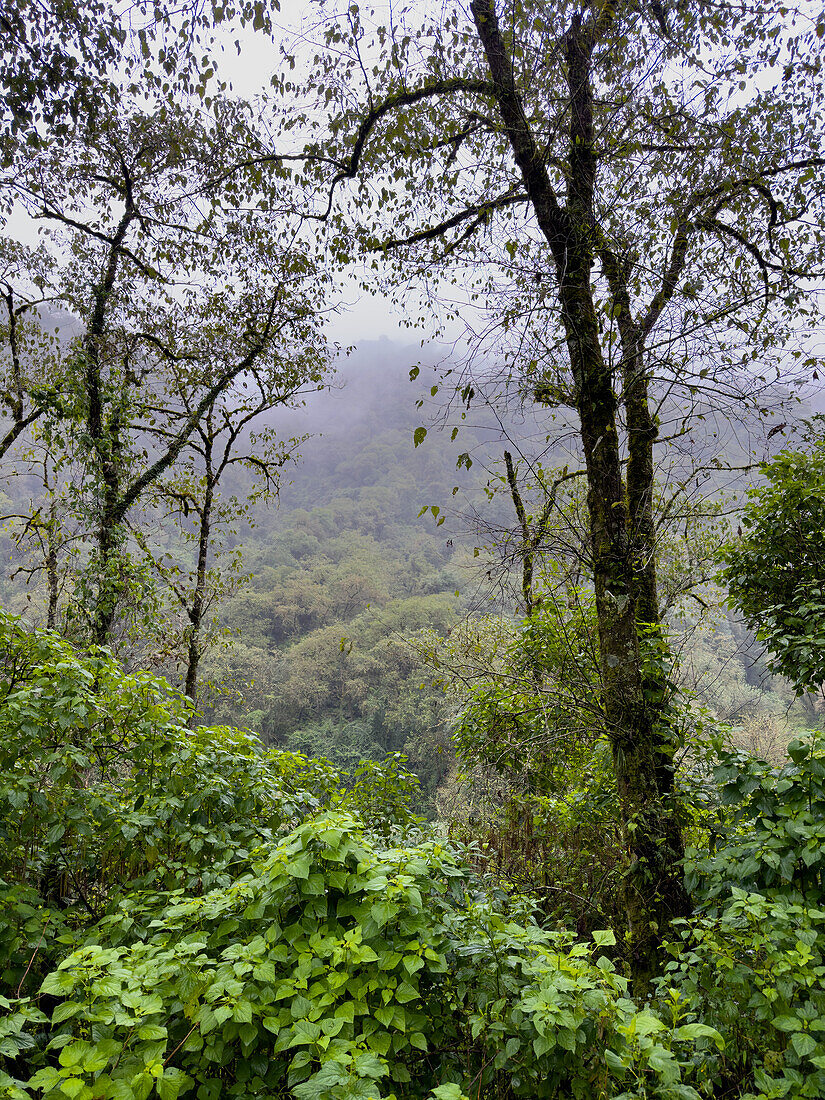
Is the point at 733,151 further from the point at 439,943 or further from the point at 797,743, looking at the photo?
the point at 439,943

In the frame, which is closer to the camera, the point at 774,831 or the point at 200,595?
the point at 774,831

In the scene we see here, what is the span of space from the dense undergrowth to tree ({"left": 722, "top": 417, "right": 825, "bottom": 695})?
1.93 m

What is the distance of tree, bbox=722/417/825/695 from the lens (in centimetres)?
418

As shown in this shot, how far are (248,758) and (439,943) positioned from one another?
1.41m

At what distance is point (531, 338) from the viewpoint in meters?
3.50

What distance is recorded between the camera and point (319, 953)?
5.46 feet

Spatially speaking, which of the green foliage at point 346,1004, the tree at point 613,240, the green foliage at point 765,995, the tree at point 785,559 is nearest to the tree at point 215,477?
the tree at point 613,240

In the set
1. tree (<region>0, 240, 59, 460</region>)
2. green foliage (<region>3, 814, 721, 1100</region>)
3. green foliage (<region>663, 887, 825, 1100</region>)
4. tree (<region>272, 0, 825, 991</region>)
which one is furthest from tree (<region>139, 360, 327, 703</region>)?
green foliage (<region>663, 887, 825, 1100</region>)

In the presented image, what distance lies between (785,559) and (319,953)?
4.42m

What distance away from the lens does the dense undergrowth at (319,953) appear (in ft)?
4.90

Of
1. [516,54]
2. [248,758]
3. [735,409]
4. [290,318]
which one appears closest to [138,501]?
[290,318]

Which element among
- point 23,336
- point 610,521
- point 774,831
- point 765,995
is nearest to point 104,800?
point 765,995

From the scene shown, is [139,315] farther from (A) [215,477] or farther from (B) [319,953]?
(B) [319,953]

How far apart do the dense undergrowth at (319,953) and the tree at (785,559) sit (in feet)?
6.33
